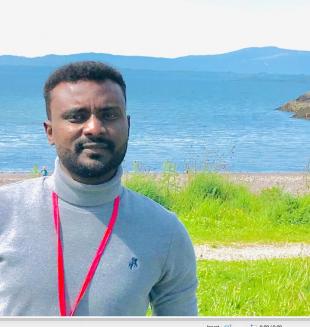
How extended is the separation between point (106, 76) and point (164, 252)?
46 centimetres

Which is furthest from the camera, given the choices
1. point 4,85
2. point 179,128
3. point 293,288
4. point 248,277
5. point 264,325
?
point 4,85

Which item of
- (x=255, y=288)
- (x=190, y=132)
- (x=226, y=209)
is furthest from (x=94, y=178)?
(x=190, y=132)

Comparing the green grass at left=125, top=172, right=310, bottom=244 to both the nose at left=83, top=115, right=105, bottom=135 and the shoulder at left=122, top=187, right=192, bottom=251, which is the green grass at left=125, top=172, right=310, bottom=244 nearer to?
the shoulder at left=122, top=187, right=192, bottom=251

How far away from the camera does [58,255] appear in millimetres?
1976

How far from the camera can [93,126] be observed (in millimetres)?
1973

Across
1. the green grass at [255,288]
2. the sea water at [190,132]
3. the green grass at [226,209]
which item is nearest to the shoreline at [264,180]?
the sea water at [190,132]

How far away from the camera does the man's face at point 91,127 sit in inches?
77.7

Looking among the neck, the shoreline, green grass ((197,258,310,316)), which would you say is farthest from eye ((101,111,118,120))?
the shoreline

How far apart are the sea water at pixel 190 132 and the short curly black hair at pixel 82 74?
14 centimetres

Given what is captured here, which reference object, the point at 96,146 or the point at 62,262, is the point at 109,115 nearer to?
the point at 96,146

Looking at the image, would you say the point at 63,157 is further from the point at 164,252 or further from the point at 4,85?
the point at 4,85

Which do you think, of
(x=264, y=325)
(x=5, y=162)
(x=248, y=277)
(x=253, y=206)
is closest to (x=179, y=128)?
(x=5, y=162)

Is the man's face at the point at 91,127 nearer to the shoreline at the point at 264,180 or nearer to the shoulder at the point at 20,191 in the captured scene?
the shoulder at the point at 20,191

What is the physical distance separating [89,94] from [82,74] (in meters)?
0.06
